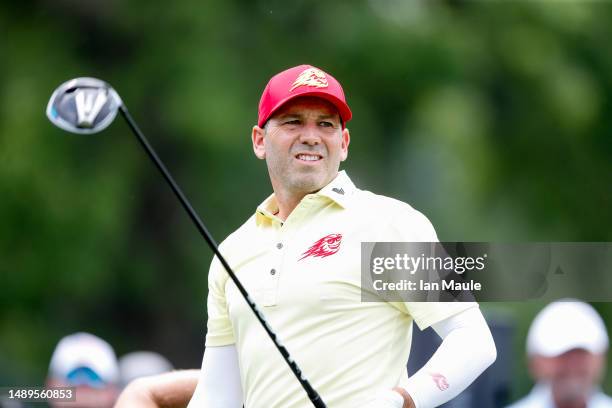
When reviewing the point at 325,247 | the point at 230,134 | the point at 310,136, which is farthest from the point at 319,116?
the point at 230,134

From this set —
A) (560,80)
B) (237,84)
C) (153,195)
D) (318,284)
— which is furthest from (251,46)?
(318,284)

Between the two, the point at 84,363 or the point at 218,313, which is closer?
the point at 218,313

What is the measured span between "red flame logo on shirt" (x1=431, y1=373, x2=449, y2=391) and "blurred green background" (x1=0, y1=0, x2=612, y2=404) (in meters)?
10.8

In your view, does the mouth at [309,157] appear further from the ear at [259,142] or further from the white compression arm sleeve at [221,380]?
the white compression arm sleeve at [221,380]

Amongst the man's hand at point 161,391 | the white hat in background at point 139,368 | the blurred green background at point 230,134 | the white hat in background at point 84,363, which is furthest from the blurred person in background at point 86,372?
the blurred green background at point 230,134

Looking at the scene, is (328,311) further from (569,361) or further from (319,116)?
(569,361)

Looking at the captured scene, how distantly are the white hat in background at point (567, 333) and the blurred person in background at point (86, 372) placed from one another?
227cm

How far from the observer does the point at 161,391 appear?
509 centimetres

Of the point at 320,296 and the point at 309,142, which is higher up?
the point at 309,142

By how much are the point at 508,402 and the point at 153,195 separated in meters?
11.1

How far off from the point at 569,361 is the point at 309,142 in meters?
1.75

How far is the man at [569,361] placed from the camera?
559cm

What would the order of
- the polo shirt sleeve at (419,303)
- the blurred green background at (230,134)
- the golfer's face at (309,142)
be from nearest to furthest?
the polo shirt sleeve at (419,303) → the golfer's face at (309,142) → the blurred green background at (230,134)

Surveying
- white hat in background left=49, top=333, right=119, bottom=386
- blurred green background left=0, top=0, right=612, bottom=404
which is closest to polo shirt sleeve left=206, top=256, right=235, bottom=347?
white hat in background left=49, top=333, right=119, bottom=386
